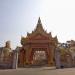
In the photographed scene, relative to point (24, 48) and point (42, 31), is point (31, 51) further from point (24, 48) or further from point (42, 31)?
point (42, 31)

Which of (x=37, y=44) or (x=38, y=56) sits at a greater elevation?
(x=37, y=44)

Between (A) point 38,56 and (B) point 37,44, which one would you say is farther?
(A) point 38,56

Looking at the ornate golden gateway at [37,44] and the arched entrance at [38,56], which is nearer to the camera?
the ornate golden gateway at [37,44]

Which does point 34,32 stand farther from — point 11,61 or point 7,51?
point 11,61

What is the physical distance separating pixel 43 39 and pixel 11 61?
52.6 feet

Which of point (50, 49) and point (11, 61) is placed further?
point (50, 49)

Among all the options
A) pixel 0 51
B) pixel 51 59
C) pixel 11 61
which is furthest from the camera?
pixel 0 51

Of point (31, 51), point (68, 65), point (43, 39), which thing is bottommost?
point (68, 65)

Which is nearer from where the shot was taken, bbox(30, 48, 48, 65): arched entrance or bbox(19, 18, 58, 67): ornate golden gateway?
bbox(19, 18, 58, 67): ornate golden gateway

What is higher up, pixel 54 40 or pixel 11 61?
pixel 54 40

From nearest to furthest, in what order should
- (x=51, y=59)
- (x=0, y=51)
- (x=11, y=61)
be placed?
(x=11, y=61)
(x=51, y=59)
(x=0, y=51)

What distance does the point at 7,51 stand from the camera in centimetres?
4369

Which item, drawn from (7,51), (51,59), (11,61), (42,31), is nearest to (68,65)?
(11,61)

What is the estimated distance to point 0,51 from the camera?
146ft
